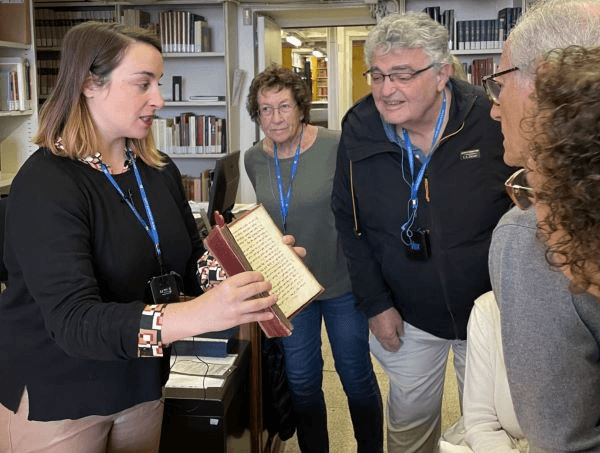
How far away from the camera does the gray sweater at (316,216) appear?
2658 mm

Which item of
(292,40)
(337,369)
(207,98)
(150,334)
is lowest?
(337,369)

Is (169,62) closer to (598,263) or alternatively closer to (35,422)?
(35,422)

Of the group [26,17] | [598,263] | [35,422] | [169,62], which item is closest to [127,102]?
[35,422]

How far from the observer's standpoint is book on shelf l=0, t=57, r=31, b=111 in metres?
4.64

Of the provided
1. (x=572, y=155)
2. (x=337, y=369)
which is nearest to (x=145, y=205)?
(x=572, y=155)

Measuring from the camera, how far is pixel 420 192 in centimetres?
205

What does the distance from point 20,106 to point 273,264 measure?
3.72 m

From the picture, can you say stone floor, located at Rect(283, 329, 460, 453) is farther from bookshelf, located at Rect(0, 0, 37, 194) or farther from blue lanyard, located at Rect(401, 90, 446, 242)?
bookshelf, located at Rect(0, 0, 37, 194)

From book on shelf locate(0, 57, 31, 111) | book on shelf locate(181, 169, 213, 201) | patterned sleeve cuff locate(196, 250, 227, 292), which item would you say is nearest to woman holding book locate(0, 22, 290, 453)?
patterned sleeve cuff locate(196, 250, 227, 292)

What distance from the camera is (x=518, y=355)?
3.26 ft

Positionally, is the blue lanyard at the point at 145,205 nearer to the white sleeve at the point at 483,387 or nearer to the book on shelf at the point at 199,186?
the white sleeve at the point at 483,387

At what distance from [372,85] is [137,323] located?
112 centimetres

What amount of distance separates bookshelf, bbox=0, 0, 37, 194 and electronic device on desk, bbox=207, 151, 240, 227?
1706mm

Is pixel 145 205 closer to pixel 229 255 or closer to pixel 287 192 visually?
pixel 229 255
